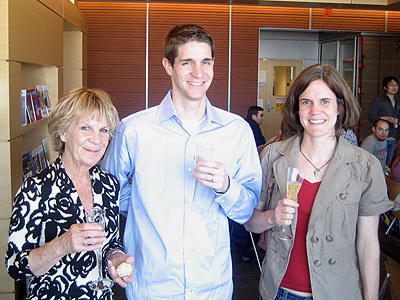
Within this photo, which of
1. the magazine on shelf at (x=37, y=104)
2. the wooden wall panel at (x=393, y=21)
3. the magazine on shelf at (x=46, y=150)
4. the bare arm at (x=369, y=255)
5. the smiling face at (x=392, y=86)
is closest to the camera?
the bare arm at (x=369, y=255)

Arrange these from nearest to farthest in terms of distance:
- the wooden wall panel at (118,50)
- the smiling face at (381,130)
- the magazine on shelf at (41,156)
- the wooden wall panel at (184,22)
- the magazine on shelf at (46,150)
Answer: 1. the magazine on shelf at (41,156)
2. the magazine on shelf at (46,150)
3. the smiling face at (381,130)
4. the wooden wall panel at (118,50)
5. the wooden wall panel at (184,22)

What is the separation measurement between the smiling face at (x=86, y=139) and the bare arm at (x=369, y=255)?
116cm

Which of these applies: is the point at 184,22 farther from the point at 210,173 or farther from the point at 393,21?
the point at 210,173

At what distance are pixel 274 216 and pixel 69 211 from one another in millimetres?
844

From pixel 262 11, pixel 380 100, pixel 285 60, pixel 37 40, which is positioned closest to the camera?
pixel 37 40

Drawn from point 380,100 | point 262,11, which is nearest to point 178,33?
point 380,100

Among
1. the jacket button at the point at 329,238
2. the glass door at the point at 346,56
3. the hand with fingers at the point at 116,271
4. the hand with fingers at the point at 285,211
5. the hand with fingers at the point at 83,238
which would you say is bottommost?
the hand with fingers at the point at 116,271

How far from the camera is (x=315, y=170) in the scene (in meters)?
1.83

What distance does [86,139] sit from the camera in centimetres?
172

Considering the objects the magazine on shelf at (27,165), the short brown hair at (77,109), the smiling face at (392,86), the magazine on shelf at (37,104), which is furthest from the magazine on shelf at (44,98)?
the smiling face at (392,86)

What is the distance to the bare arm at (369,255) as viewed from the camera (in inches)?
67.4

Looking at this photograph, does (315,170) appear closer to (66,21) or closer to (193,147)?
(193,147)

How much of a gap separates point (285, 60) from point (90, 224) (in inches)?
333

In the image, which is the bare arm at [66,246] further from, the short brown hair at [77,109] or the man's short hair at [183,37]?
the man's short hair at [183,37]
